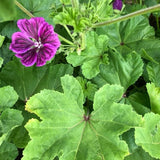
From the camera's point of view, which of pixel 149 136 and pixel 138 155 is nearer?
pixel 149 136

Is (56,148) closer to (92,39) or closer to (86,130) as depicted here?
(86,130)

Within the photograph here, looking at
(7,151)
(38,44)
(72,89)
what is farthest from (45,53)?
(7,151)

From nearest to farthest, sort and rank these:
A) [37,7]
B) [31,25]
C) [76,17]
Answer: [76,17] < [31,25] < [37,7]

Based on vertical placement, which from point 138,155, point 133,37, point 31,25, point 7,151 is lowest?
point 138,155

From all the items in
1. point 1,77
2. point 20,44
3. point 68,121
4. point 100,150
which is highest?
point 20,44

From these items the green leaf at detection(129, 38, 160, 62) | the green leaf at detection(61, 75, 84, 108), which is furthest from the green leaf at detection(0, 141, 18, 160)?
the green leaf at detection(129, 38, 160, 62)

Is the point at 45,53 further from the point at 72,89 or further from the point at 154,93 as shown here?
the point at 154,93

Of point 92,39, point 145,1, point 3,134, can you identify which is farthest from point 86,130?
point 145,1

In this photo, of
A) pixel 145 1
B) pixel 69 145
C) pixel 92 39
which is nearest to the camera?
pixel 69 145

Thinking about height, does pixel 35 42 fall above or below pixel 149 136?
above
